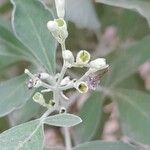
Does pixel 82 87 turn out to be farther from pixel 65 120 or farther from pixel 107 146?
pixel 107 146

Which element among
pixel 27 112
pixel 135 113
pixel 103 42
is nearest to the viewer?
pixel 27 112

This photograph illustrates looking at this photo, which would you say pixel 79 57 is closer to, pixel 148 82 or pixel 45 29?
pixel 45 29

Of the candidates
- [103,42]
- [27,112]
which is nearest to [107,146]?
[27,112]

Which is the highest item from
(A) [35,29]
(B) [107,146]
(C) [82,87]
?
(A) [35,29]

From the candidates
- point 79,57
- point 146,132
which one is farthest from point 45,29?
point 146,132

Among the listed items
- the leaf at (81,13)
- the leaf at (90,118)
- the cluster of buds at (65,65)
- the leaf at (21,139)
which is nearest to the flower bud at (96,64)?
the cluster of buds at (65,65)
